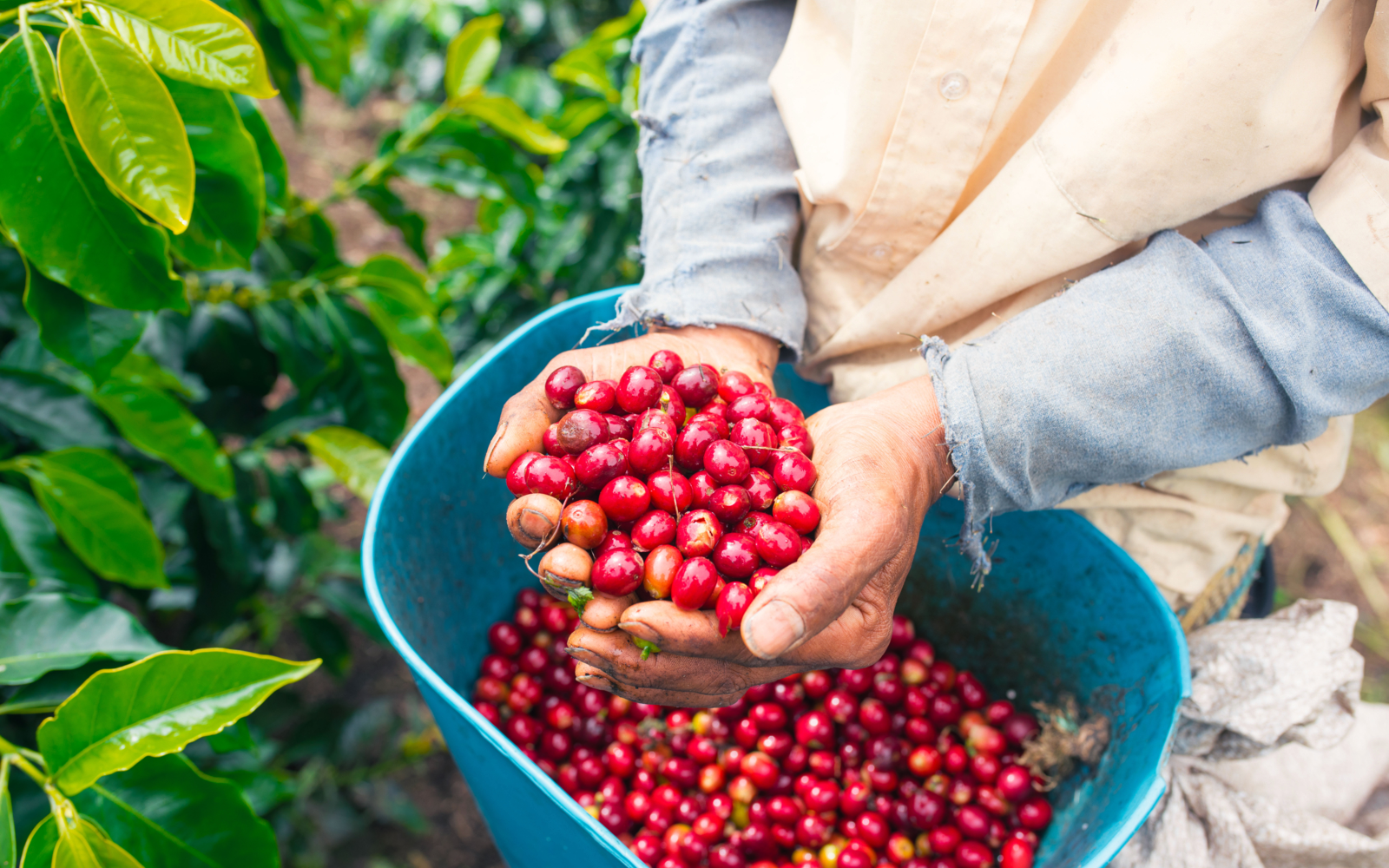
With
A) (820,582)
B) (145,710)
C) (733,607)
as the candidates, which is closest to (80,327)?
(145,710)

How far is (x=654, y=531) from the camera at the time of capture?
1.37m

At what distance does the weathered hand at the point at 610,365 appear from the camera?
143 centimetres

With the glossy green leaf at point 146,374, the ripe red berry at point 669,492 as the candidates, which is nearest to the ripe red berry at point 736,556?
the ripe red berry at point 669,492

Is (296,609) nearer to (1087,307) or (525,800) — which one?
(525,800)

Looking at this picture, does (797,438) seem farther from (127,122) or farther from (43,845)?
(43,845)

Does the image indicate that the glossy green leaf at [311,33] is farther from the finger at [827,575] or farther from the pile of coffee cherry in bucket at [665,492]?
the finger at [827,575]

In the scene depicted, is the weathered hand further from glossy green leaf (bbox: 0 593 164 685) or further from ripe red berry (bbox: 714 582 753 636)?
glossy green leaf (bbox: 0 593 164 685)

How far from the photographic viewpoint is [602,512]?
1.38 meters

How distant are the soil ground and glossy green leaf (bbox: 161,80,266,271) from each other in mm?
1259

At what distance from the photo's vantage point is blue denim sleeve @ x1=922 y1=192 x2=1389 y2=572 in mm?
1317

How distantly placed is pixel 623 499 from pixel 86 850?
0.88 m

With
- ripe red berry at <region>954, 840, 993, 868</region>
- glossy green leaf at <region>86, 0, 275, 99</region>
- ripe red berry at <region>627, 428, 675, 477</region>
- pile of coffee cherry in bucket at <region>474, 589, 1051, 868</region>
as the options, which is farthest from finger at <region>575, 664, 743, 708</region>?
glossy green leaf at <region>86, 0, 275, 99</region>

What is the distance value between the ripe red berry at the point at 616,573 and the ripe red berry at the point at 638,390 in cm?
30

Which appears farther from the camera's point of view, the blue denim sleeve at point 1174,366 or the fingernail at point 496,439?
the fingernail at point 496,439
